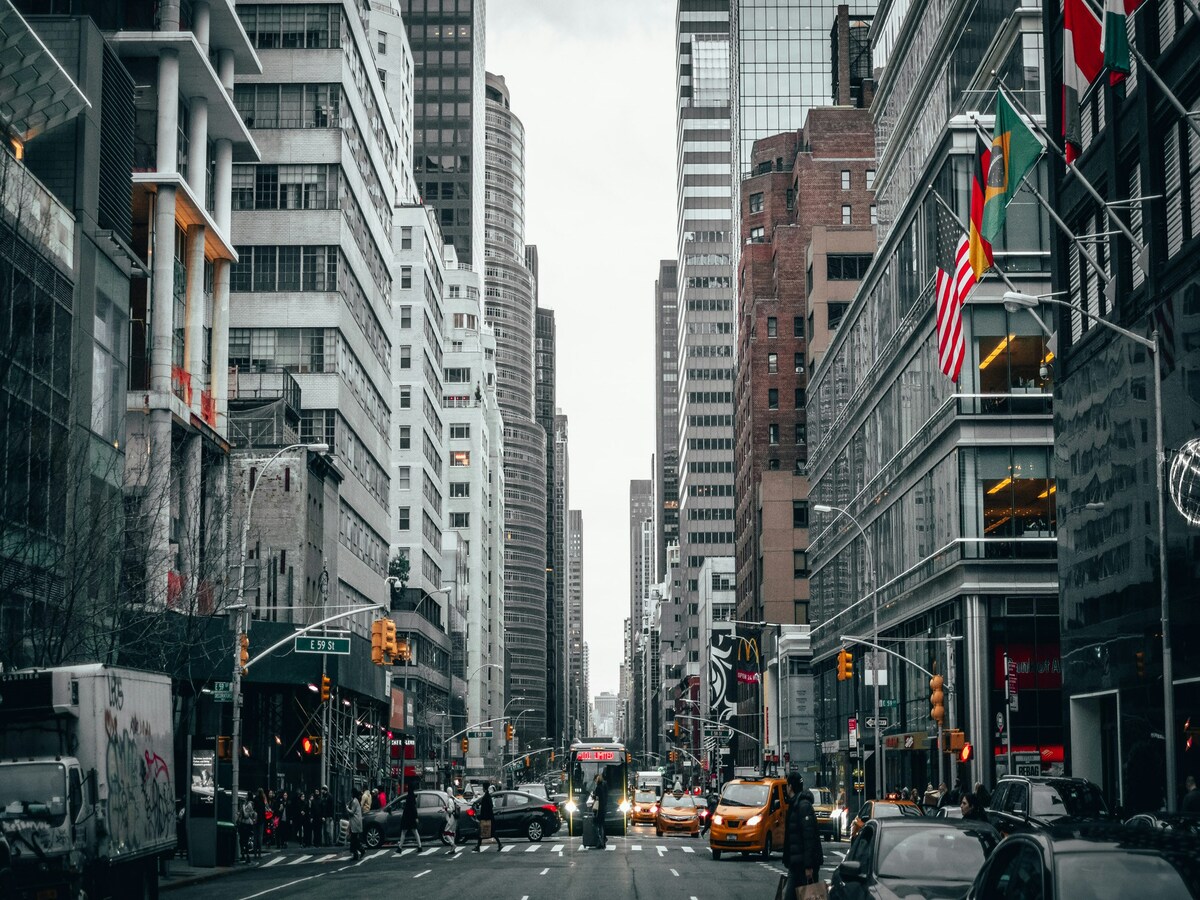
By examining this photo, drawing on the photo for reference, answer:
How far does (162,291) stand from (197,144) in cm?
691

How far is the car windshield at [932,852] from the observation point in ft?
50.7

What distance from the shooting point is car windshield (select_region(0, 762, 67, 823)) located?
782 inches

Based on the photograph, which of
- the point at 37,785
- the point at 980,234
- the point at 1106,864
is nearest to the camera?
the point at 1106,864

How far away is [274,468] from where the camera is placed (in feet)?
219

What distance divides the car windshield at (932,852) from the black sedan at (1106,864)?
511cm

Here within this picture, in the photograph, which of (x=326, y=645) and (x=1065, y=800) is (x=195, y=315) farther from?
(x=1065, y=800)

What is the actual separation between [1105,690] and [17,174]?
2813cm

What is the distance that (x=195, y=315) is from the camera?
57.6 m

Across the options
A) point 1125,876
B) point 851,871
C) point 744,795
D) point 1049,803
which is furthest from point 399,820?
point 1125,876

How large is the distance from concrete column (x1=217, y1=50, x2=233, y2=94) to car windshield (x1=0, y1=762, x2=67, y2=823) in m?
46.1

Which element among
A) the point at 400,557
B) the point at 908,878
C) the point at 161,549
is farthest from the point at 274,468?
the point at 908,878

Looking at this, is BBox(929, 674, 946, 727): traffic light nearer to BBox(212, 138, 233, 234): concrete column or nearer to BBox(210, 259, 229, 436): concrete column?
BBox(210, 259, 229, 436): concrete column

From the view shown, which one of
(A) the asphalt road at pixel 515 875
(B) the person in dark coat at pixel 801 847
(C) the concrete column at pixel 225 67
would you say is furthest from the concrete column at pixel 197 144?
(B) the person in dark coat at pixel 801 847

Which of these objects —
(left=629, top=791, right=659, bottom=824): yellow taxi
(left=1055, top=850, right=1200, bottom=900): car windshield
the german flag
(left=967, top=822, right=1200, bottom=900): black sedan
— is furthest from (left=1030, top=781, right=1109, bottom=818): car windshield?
(left=629, top=791, right=659, bottom=824): yellow taxi
